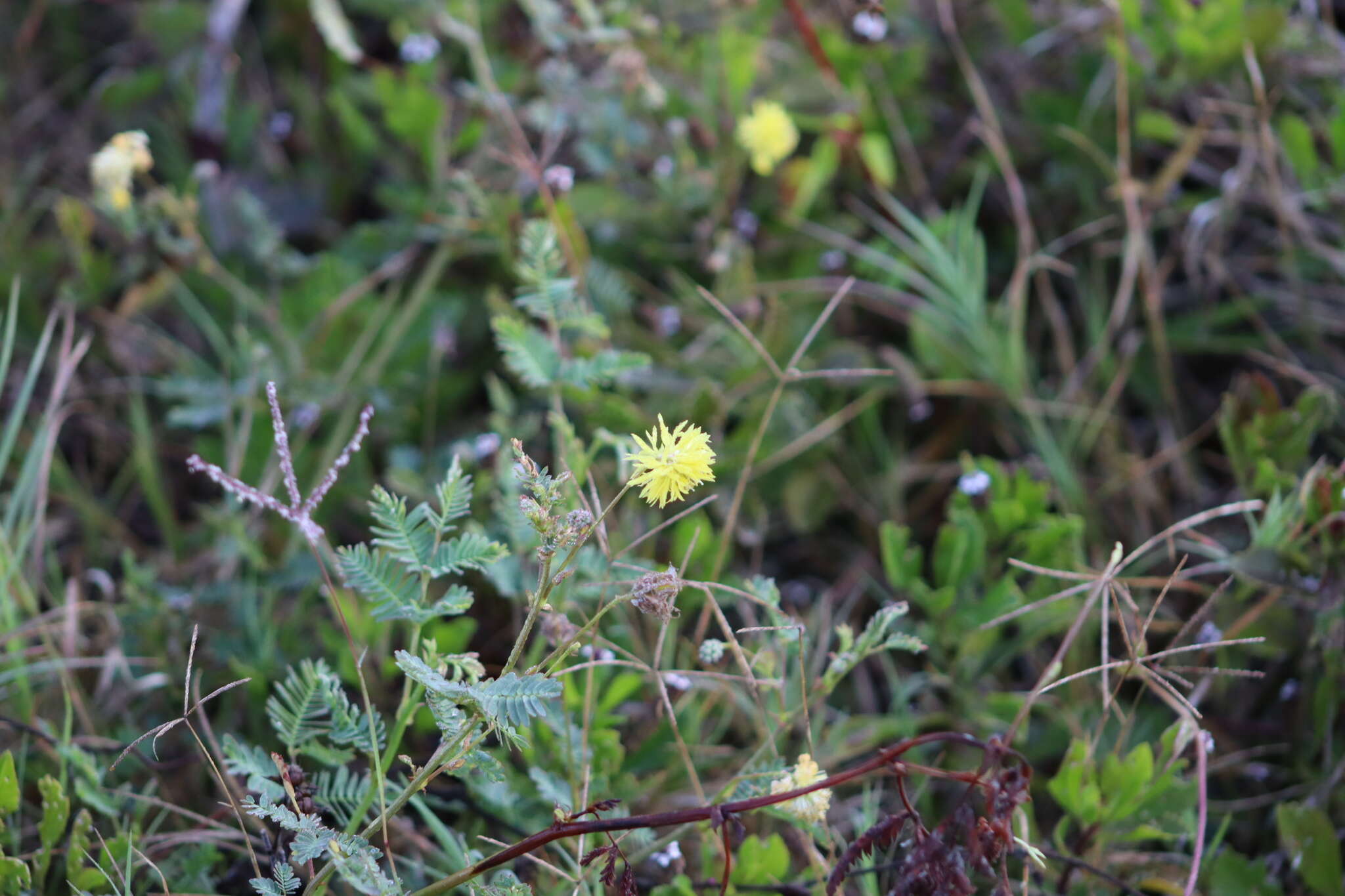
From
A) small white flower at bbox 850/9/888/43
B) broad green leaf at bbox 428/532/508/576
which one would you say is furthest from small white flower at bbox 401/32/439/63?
broad green leaf at bbox 428/532/508/576

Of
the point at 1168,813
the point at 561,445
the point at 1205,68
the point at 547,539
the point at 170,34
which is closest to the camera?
the point at 547,539

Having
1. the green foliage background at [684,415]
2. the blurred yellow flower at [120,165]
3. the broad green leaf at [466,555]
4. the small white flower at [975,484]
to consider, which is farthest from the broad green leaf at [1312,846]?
the blurred yellow flower at [120,165]

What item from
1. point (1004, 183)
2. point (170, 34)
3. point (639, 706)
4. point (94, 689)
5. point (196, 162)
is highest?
point (170, 34)

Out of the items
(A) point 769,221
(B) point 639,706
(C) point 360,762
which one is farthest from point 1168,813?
(A) point 769,221

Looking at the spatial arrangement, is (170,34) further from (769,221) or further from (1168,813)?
(1168,813)

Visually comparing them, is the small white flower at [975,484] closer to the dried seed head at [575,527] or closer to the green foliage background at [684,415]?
the green foliage background at [684,415]

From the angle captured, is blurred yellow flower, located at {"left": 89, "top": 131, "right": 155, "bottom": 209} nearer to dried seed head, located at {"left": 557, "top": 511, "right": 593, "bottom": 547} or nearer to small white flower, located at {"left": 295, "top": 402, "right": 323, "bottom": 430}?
small white flower, located at {"left": 295, "top": 402, "right": 323, "bottom": 430}
